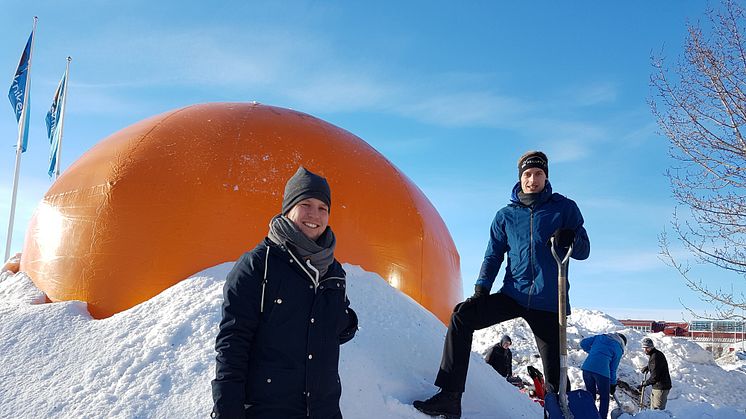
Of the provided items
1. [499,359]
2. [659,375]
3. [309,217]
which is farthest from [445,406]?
[659,375]

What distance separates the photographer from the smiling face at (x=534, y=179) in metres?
3.47

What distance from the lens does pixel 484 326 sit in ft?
10.9

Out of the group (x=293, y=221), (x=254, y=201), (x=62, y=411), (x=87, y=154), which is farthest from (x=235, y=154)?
(x=293, y=221)

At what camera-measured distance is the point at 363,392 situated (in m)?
3.46

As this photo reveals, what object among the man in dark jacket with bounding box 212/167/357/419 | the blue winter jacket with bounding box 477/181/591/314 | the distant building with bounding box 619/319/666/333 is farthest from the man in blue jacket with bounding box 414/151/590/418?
the distant building with bounding box 619/319/666/333

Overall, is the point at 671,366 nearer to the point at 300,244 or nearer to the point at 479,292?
the point at 479,292

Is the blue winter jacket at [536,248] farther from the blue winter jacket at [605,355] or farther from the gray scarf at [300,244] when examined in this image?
the blue winter jacket at [605,355]

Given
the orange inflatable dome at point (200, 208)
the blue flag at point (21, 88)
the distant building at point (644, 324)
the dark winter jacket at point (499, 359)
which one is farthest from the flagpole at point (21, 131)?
the distant building at point (644, 324)

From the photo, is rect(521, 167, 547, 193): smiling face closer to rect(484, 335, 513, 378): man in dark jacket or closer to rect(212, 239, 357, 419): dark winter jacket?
rect(212, 239, 357, 419): dark winter jacket

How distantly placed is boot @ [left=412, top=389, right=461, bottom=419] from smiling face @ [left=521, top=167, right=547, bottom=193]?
138 cm

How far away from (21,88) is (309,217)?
12.9 metres

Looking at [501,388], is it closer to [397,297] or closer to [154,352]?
[397,297]

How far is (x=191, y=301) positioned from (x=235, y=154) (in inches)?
59.3

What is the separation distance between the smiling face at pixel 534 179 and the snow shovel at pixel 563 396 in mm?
372
